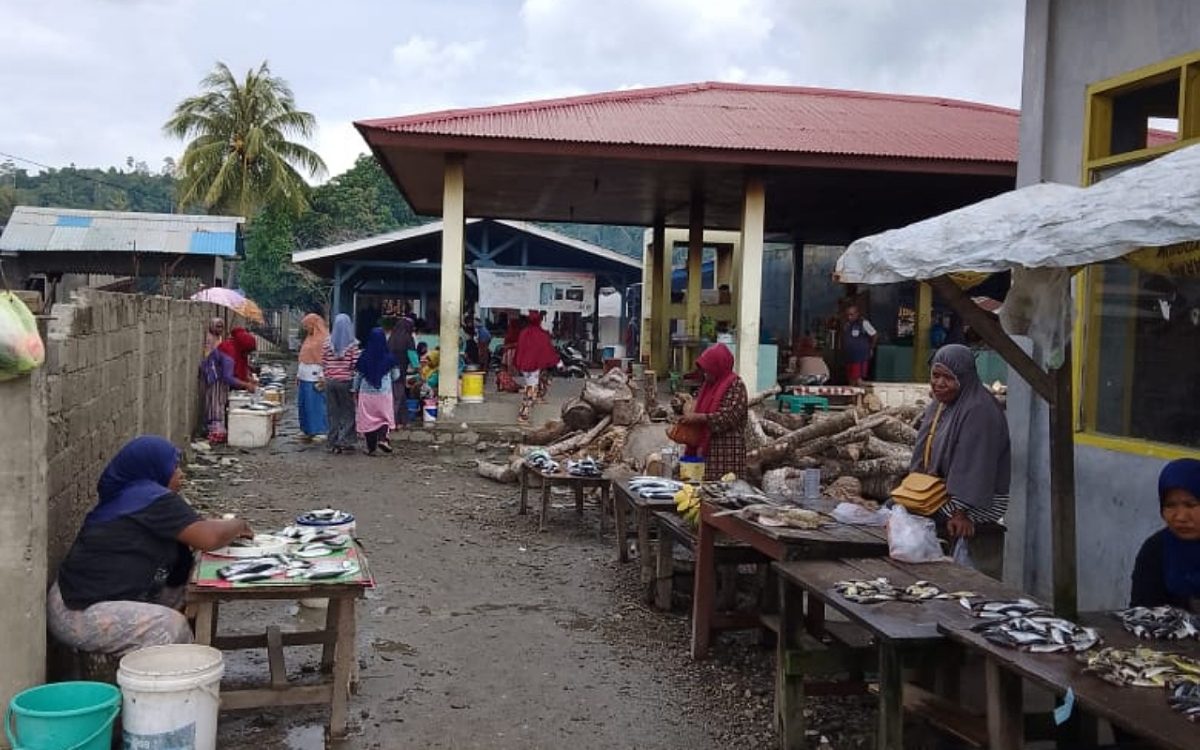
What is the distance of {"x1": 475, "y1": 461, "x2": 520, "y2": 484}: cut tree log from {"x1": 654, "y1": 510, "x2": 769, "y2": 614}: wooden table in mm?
4625

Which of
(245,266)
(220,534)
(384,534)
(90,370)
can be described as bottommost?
(384,534)

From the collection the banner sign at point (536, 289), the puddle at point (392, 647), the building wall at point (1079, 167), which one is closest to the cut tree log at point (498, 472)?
the puddle at point (392, 647)

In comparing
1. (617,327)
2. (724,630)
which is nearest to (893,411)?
(724,630)

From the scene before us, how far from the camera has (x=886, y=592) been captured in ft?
13.8

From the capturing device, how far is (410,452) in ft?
44.4

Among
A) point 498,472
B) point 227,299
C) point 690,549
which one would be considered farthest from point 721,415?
point 227,299

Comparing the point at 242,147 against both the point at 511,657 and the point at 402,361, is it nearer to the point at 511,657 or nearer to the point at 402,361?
the point at 402,361

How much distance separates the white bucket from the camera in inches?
147

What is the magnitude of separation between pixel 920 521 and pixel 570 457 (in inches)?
289

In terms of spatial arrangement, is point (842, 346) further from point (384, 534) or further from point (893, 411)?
point (384, 534)

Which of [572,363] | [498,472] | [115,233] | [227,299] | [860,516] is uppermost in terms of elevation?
[115,233]

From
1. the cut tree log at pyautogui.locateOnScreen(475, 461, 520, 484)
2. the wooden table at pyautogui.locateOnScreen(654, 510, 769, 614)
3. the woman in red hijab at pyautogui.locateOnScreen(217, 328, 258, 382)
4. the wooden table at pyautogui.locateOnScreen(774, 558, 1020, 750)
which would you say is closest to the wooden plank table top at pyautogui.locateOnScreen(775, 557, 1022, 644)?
the wooden table at pyautogui.locateOnScreen(774, 558, 1020, 750)

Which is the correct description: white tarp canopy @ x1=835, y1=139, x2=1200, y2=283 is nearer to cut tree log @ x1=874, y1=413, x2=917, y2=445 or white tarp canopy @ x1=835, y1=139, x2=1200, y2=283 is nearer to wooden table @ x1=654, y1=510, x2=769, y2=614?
wooden table @ x1=654, y1=510, x2=769, y2=614

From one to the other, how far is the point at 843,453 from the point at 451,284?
20.2 ft
